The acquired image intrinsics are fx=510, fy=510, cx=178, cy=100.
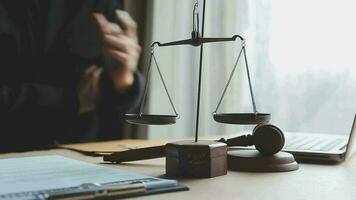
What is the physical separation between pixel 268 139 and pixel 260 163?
5 centimetres

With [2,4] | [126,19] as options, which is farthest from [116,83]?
[2,4]

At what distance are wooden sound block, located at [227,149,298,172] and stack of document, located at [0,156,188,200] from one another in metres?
0.20

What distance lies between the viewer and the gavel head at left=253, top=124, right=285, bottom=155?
0.83m

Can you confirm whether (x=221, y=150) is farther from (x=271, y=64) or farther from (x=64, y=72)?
(x=271, y=64)

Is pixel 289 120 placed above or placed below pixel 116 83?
below

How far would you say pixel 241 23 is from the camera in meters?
2.08

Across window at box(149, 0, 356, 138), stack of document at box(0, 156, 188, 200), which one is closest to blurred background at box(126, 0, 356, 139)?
window at box(149, 0, 356, 138)

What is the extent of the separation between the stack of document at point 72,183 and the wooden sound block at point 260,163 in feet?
0.66

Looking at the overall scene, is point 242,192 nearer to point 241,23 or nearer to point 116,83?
point 116,83

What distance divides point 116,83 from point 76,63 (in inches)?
6.8

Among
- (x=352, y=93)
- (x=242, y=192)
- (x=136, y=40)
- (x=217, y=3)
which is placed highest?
(x=217, y=3)

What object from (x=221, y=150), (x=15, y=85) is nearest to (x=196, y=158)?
(x=221, y=150)

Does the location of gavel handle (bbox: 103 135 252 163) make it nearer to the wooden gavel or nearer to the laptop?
the wooden gavel

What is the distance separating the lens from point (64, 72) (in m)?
1.85
